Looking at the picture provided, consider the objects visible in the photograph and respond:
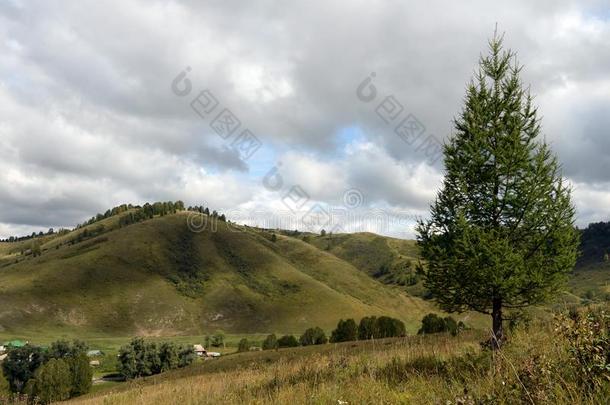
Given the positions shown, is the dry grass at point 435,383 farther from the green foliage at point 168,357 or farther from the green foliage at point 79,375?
the green foliage at point 168,357

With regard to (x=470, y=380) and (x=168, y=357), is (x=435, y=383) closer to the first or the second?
(x=470, y=380)

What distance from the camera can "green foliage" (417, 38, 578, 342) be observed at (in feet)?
51.6

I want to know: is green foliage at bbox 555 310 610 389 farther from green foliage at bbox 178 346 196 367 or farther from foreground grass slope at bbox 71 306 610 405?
green foliage at bbox 178 346 196 367

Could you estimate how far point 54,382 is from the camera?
74562 mm

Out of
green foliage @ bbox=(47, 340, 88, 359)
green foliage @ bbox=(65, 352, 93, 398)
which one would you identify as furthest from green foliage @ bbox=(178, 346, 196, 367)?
green foliage @ bbox=(47, 340, 88, 359)

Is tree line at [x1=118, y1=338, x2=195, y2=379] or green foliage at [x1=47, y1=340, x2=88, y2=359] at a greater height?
green foliage at [x1=47, y1=340, x2=88, y2=359]

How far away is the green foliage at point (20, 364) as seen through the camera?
102562 mm

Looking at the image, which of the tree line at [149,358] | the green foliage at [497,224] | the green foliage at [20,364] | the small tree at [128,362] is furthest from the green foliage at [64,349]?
the green foliage at [497,224]

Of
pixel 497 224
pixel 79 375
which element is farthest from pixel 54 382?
pixel 497 224

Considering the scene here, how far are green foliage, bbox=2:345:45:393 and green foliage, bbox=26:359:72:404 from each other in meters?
31.5

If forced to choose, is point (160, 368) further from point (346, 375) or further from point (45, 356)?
point (346, 375)

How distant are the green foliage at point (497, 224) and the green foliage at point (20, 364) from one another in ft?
373

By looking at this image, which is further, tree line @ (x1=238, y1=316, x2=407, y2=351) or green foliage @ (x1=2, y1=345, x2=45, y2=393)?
green foliage @ (x1=2, y1=345, x2=45, y2=393)

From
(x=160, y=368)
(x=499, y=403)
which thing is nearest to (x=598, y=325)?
(x=499, y=403)
